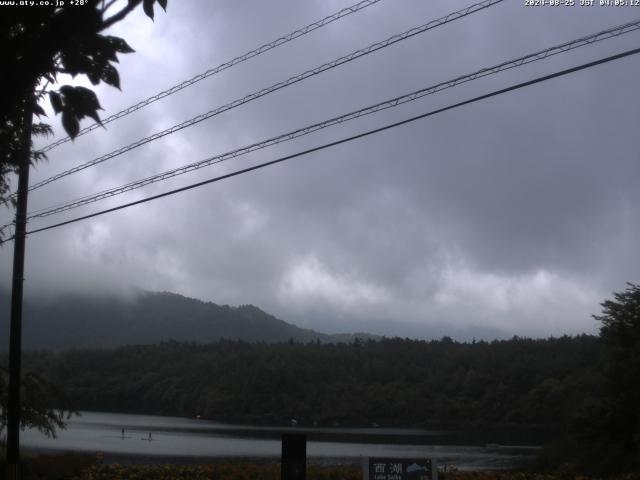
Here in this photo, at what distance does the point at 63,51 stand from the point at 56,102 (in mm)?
292

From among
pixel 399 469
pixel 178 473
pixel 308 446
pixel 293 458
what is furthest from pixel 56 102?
pixel 308 446

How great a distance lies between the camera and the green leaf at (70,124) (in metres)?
4.56

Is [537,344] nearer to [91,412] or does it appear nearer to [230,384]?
[230,384]

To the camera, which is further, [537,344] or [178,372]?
[178,372]

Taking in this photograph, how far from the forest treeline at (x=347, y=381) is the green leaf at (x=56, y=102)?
225ft

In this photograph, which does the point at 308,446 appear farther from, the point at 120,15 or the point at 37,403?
the point at 120,15

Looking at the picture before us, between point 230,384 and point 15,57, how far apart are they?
105200 millimetres

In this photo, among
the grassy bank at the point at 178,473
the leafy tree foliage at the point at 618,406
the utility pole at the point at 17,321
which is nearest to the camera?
the utility pole at the point at 17,321

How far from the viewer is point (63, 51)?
15.0ft

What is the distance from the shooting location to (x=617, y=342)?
29.2m

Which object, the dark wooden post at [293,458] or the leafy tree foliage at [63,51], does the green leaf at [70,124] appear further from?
the dark wooden post at [293,458]

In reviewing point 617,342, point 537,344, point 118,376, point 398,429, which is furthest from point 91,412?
point 617,342

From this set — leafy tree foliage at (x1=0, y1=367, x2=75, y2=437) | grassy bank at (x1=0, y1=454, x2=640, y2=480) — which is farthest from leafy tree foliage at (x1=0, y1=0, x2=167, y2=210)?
leafy tree foliage at (x1=0, y1=367, x2=75, y2=437)

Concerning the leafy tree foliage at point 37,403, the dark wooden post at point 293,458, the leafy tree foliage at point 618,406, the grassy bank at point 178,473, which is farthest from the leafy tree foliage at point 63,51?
the leafy tree foliage at point 618,406
